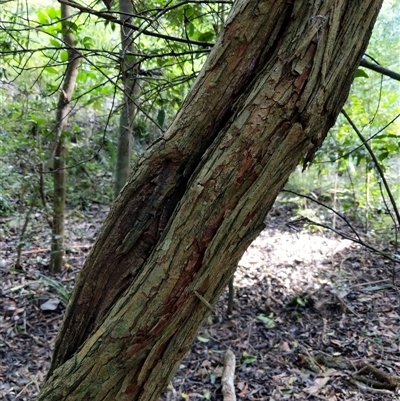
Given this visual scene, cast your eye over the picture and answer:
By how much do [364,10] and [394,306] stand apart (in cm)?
344

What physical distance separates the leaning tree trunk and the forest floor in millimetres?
1337

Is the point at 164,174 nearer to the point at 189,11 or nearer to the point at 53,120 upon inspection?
the point at 189,11

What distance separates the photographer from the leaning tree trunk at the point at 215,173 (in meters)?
0.93

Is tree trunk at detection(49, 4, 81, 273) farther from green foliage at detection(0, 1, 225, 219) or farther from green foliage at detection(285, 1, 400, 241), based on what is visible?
green foliage at detection(285, 1, 400, 241)

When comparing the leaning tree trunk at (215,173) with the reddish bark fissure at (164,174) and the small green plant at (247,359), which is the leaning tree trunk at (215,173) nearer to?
the reddish bark fissure at (164,174)

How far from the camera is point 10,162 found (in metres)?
4.95

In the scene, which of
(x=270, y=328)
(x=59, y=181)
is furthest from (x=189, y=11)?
(x=270, y=328)

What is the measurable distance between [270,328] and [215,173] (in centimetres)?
285

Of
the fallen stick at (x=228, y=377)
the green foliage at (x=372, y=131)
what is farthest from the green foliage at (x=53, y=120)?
the green foliage at (x=372, y=131)

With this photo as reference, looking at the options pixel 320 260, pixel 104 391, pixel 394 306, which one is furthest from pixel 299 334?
pixel 104 391

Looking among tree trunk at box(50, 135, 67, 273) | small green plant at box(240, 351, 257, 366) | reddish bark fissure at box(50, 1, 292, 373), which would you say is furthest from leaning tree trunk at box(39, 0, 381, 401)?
tree trunk at box(50, 135, 67, 273)

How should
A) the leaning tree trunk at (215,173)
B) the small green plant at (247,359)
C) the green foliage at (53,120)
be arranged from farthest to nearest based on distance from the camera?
the green foliage at (53,120)
the small green plant at (247,359)
the leaning tree trunk at (215,173)

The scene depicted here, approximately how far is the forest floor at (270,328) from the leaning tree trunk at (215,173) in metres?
1.34

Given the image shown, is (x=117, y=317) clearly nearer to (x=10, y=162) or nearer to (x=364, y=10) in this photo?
(x=364, y=10)
